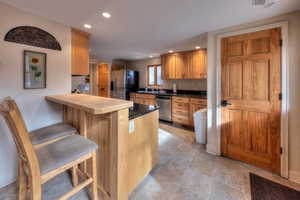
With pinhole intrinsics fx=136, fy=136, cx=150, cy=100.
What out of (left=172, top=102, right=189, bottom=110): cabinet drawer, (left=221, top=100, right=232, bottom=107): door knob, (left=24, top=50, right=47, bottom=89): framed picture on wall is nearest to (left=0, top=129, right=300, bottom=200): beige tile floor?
(left=221, top=100, right=232, bottom=107): door knob

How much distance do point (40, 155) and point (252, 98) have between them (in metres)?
2.74

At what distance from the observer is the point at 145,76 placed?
5.65m

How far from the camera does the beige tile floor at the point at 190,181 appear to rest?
5.17ft

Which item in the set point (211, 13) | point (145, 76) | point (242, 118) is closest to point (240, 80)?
point (242, 118)

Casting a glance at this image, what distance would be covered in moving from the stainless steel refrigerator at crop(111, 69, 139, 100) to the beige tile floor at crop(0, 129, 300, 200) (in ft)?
11.2

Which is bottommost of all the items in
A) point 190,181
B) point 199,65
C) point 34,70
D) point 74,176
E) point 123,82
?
point 190,181

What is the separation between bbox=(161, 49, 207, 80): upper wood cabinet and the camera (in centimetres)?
395

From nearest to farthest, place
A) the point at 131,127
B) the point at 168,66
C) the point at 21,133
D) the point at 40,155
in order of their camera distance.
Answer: the point at 21,133, the point at 40,155, the point at 131,127, the point at 168,66

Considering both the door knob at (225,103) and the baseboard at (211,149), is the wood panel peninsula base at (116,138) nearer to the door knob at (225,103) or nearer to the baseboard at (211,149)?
the baseboard at (211,149)

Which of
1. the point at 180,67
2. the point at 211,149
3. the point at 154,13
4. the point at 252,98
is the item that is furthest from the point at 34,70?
the point at 180,67

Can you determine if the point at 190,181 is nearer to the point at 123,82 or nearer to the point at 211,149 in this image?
the point at 211,149

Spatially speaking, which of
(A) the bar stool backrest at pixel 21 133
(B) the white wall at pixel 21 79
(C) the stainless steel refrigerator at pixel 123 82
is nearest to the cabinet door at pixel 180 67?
(C) the stainless steel refrigerator at pixel 123 82

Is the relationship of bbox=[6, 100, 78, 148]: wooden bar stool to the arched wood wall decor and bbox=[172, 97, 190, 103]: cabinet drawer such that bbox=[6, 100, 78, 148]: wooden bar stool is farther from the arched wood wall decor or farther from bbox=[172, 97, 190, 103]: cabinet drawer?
bbox=[172, 97, 190, 103]: cabinet drawer

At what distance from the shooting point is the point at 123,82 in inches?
206
